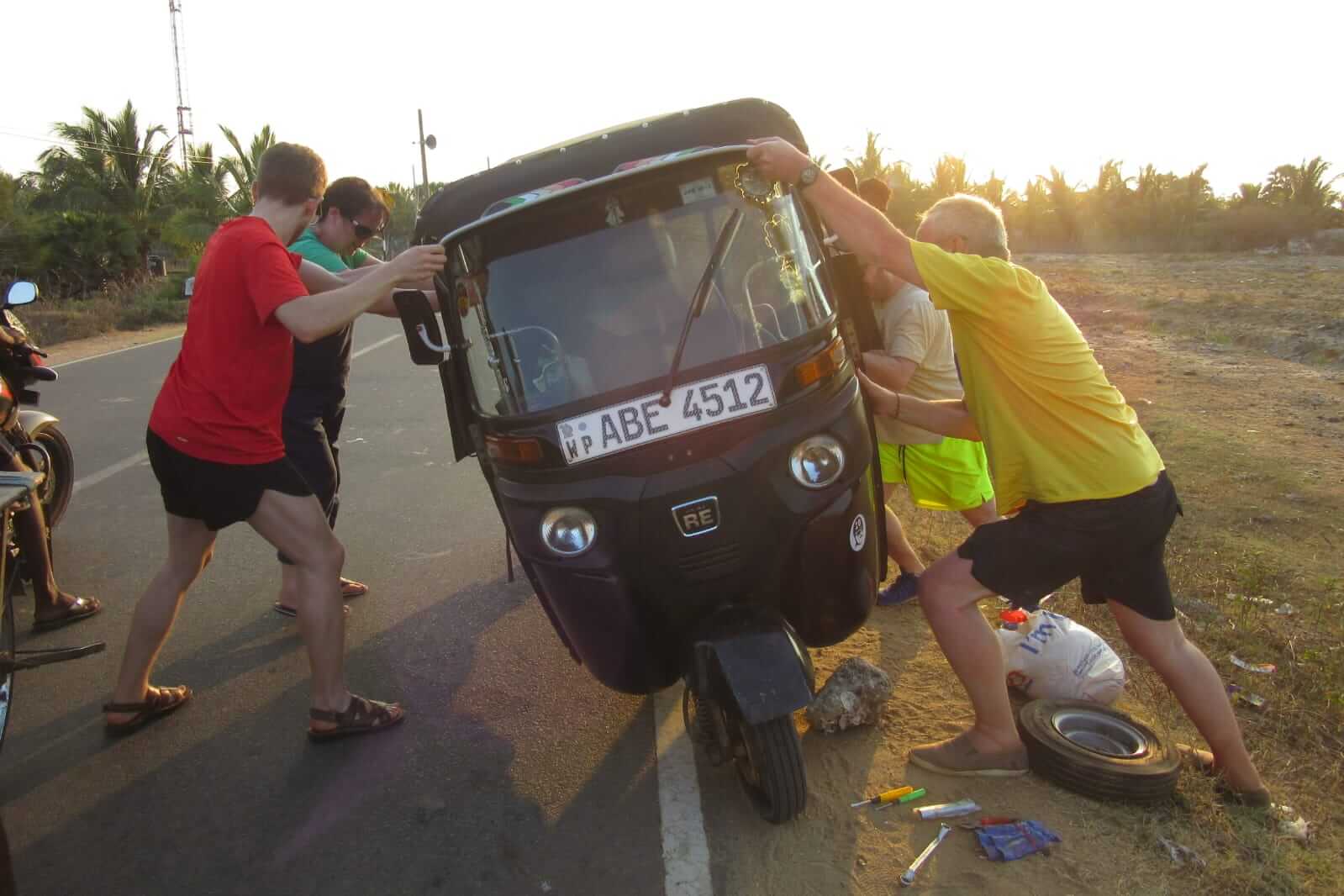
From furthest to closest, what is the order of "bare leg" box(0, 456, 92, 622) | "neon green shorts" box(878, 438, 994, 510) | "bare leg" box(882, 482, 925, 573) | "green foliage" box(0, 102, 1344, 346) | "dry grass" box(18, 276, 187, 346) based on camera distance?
"green foliage" box(0, 102, 1344, 346)
"dry grass" box(18, 276, 187, 346)
"bare leg" box(0, 456, 92, 622)
"bare leg" box(882, 482, 925, 573)
"neon green shorts" box(878, 438, 994, 510)

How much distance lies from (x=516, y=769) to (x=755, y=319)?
1863 mm

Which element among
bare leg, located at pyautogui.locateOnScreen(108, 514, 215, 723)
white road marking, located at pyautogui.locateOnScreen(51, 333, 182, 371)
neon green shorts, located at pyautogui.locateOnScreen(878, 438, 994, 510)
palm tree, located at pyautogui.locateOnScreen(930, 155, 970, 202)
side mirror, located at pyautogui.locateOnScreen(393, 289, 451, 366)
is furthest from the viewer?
palm tree, located at pyautogui.locateOnScreen(930, 155, 970, 202)

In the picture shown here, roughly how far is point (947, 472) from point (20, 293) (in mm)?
5465

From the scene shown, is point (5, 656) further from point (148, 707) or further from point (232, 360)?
point (232, 360)

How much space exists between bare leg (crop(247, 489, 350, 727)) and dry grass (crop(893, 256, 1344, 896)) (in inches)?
111

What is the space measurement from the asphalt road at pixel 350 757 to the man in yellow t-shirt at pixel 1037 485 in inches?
41.2

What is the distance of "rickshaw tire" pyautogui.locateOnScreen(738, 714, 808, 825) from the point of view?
9.75 feet

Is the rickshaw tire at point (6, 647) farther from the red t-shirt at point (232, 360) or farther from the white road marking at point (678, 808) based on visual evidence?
the white road marking at point (678, 808)

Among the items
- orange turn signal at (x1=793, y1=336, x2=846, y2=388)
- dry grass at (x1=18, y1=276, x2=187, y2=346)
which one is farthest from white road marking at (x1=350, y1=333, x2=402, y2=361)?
orange turn signal at (x1=793, y1=336, x2=846, y2=388)

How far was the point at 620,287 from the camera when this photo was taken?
10.6 feet

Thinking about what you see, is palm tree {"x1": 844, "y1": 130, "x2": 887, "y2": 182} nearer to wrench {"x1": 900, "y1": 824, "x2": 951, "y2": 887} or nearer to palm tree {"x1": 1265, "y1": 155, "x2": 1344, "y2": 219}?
palm tree {"x1": 1265, "y1": 155, "x2": 1344, "y2": 219}

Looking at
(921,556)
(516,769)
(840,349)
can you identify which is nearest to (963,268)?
(840,349)

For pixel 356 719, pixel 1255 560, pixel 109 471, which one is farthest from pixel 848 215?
pixel 109 471

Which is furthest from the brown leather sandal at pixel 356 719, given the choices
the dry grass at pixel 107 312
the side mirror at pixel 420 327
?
the dry grass at pixel 107 312
